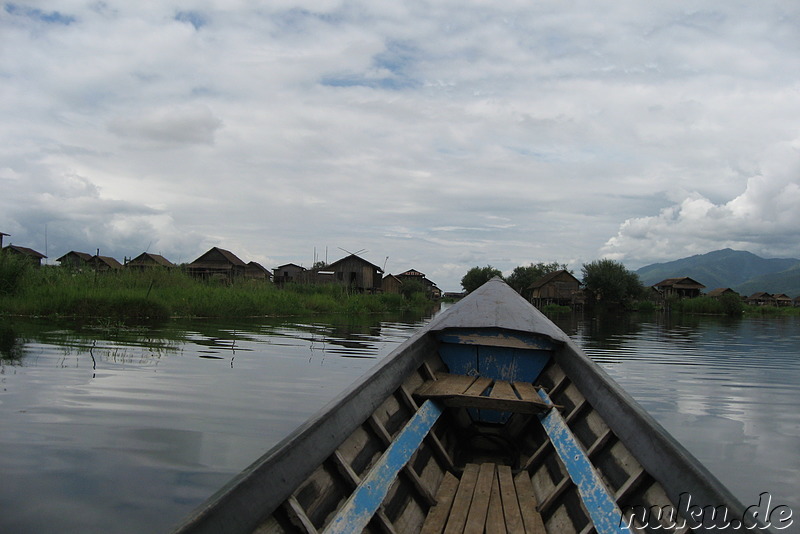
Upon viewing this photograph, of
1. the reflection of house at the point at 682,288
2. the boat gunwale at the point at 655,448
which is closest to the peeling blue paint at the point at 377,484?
the boat gunwale at the point at 655,448

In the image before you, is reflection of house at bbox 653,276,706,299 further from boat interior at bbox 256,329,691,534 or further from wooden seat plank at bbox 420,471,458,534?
wooden seat plank at bbox 420,471,458,534

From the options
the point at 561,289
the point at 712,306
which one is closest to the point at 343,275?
the point at 561,289

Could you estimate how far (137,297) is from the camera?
1349 centimetres

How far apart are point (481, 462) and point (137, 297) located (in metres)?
11.6

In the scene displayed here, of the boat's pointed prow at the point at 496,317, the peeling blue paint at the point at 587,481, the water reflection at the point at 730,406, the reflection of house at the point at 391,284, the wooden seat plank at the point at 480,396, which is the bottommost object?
the water reflection at the point at 730,406

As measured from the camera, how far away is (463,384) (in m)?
4.23

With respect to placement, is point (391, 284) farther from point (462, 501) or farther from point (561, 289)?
point (462, 501)

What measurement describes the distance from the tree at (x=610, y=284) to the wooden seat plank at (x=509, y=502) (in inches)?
2186

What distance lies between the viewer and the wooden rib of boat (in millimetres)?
1913

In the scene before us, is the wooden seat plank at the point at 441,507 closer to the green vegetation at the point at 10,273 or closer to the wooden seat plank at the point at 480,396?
the wooden seat plank at the point at 480,396

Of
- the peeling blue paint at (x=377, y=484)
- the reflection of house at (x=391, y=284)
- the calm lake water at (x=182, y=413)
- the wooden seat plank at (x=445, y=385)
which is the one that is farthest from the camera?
the reflection of house at (x=391, y=284)

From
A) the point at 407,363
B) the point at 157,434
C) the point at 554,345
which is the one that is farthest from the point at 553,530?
Answer: the point at 157,434

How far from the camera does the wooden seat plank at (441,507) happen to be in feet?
8.84

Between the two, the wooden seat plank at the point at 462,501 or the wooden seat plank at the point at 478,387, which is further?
the wooden seat plank at the point at 478,387
